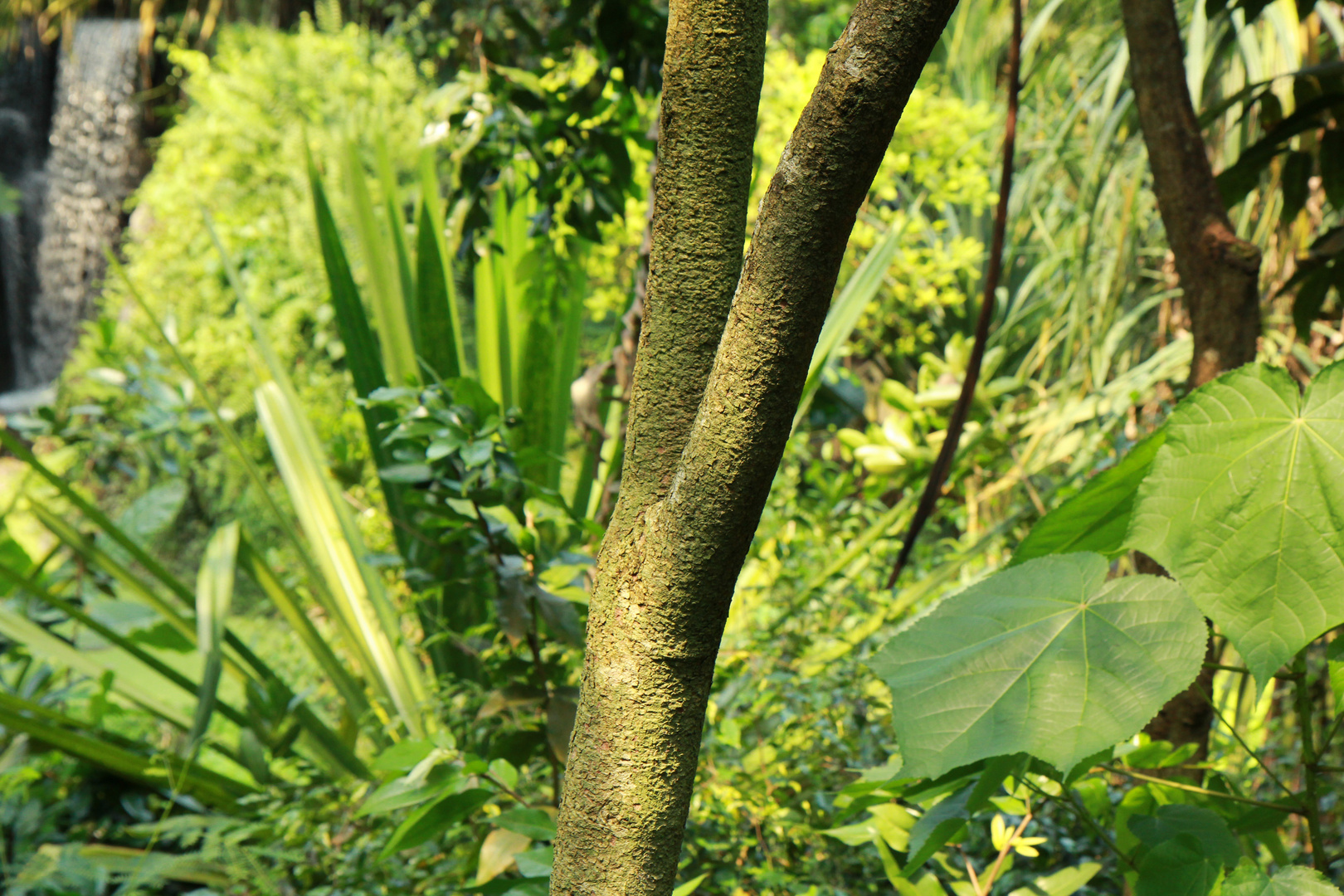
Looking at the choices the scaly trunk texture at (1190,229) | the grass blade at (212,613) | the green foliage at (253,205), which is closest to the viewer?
the scaly trunk texture at (1190,229)

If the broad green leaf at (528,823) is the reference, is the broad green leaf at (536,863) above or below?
below

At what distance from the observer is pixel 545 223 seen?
1010 millimetres

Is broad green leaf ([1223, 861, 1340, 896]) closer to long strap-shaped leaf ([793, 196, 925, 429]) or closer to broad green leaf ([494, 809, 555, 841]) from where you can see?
broad green leaf ([494, 809, 555, 841])

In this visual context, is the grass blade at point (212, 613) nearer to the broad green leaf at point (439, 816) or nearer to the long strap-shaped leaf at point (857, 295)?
the broad green leaf at point (439, 816)

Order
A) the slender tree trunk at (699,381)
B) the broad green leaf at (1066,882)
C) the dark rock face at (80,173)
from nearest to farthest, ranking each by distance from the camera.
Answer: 1. the slender tree trunk at (699,381)
2. the broad green leaf at (1066,882)
3. the dark rock face at (80,173)

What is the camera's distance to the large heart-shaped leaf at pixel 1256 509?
1.09ft

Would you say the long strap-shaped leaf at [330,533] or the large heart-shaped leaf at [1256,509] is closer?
the large heart-shaped leaf at [1256,509]

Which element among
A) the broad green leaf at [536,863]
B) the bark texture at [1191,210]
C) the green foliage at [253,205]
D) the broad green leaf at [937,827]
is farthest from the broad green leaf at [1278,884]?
the green foliage at [253,205]

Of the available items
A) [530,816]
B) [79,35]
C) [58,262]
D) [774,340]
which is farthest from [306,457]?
[79,35]

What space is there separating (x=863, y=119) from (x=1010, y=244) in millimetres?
2338

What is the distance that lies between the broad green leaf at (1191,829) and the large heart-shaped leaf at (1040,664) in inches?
4.0

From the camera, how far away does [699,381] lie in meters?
0.37

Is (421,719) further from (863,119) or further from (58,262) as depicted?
(58,262)

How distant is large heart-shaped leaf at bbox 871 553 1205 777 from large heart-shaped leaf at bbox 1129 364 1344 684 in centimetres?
2
